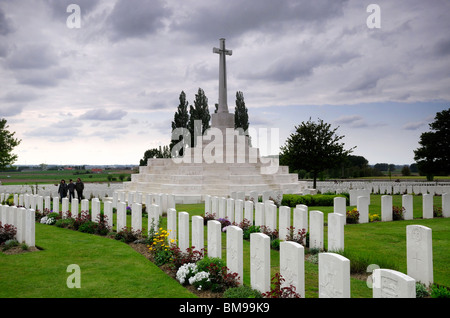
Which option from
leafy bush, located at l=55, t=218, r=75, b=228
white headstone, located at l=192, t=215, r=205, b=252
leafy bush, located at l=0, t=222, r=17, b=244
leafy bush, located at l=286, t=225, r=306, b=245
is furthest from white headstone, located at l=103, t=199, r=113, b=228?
leafy bush, located at l=286, t=225, r=306, b=245

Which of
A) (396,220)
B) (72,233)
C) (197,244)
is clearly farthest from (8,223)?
(396,220)

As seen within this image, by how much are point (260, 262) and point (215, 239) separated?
5.26 feet

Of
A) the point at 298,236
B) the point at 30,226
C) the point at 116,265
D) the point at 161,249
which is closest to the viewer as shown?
the point at 116,265

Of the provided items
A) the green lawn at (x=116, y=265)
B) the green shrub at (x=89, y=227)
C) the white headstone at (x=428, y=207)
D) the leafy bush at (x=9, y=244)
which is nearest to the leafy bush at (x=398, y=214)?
the white headstone at (x=428, y=207)

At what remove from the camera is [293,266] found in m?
4.58

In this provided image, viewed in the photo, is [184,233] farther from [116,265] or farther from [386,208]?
[386,208]

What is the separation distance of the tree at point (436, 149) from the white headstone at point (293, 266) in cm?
4243

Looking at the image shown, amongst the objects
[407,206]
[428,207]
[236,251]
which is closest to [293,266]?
[236,251]

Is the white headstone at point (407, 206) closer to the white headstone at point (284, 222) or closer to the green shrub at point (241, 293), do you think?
the white headstone at point (284, 222)

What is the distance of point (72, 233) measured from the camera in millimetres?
10766

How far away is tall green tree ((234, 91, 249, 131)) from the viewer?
1721 inches

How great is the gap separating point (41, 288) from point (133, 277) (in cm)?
149

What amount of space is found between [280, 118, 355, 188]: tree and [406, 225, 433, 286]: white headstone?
21.7 metres
